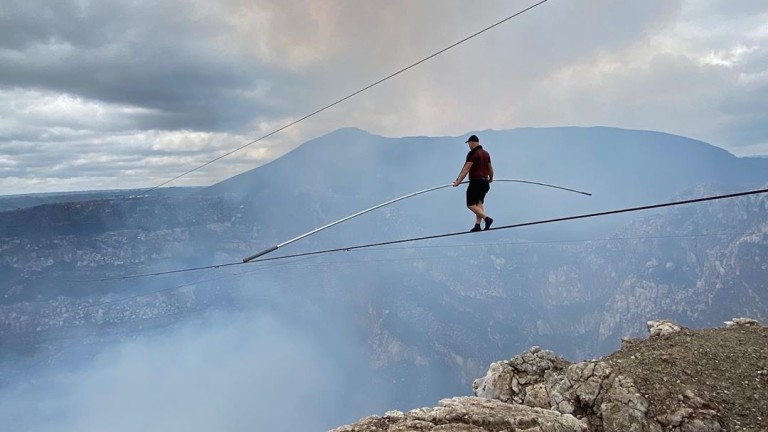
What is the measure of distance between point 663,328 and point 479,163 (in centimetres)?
1780

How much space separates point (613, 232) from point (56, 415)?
791 feet

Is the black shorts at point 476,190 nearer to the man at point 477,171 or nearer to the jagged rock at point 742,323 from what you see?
the man at point 477,171

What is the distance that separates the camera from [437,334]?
181 metres

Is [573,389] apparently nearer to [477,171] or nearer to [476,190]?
[476,190]

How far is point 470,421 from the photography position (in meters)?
14.2

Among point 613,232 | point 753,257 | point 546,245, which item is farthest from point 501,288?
point 753,257

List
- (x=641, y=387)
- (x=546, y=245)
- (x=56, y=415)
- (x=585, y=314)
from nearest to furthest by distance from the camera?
(x=641, y=387) → (x=56, y=415) → (x=585, y=314) → (x=546, y=245)

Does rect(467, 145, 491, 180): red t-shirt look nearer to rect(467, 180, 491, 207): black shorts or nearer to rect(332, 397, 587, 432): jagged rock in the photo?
rect(467, 180, 491, 207): black shorts

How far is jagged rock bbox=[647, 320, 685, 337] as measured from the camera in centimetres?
2211

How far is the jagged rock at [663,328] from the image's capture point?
72.5 feet

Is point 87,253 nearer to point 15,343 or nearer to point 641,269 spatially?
point 15,343

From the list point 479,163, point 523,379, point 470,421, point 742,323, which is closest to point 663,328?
point 742,323

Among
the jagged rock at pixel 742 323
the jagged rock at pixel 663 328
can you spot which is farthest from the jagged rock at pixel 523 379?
the jagged rock at pixel 742 323

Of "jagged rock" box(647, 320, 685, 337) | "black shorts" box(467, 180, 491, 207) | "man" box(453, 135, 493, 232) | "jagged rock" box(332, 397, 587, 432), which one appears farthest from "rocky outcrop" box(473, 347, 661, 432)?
"black shorts" box(467, 180, 491, 207)
